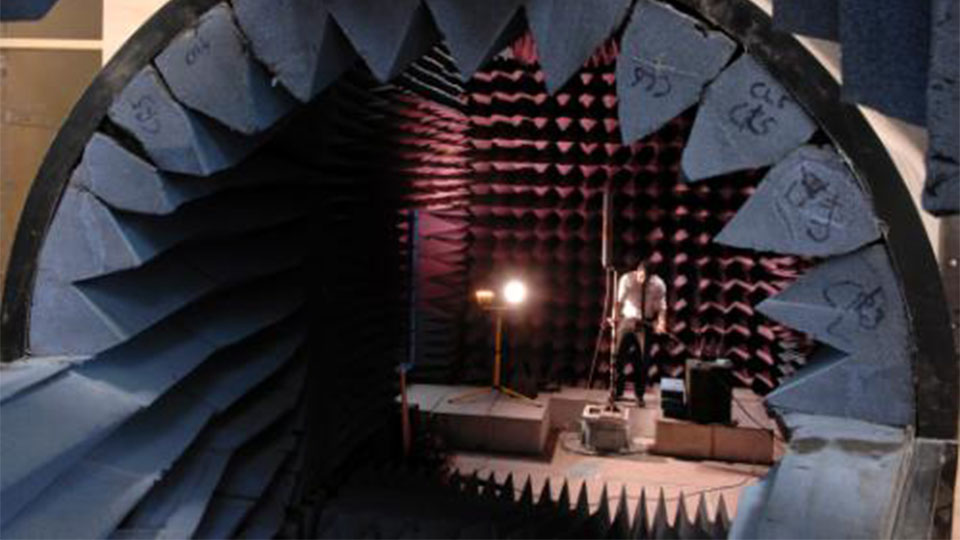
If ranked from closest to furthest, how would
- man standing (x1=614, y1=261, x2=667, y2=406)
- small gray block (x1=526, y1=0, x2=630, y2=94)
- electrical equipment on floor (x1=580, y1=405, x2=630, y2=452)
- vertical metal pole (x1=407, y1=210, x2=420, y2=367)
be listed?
small gray block (x1=526, y1=0, x2=630, y2=94)
electrical equipment on floor (x1=580, y1=405, x2=630, y2=452)
man standing (x1=614, y1=261, x2=667, y2=406)
vertical metal pole (x1=407, y1=210, x2=420, y2=367)

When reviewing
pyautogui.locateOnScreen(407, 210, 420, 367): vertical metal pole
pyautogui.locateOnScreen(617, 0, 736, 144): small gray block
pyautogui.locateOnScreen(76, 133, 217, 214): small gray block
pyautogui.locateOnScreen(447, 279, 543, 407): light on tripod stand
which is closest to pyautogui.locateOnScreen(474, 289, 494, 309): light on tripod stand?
pyautogui.locateOnScreen(447, 279, 543, 407): light on tripod stand

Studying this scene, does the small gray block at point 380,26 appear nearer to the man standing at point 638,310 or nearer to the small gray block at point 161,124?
the small gray block at point 161,124

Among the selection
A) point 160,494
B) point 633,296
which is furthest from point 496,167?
point 160,494

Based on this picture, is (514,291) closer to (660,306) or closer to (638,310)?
(638,310)

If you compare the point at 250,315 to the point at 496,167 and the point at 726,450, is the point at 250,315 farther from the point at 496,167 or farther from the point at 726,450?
the point at 496,167

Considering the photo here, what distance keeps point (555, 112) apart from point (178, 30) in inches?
213

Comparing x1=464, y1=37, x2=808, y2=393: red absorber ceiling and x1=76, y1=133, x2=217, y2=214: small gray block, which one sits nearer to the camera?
x1=76, y1=133, x2=217, y2=214: small gray block

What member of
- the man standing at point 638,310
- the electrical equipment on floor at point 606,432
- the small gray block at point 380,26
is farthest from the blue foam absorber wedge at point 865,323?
the man standing at point 638,310

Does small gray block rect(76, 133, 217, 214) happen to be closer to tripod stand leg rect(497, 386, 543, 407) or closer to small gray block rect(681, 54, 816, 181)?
small gray block rect(681, 54, 816, 181)

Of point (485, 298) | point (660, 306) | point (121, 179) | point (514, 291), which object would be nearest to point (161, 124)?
point (121, 179)

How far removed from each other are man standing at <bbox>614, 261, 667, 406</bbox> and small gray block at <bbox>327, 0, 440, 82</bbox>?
472cm

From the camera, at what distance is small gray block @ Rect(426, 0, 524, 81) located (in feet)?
5.41

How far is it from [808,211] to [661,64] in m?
0.39

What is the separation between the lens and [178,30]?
186 cm
